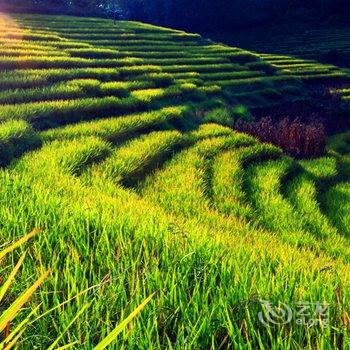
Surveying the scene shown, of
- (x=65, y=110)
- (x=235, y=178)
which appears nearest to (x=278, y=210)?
(x=235, y=178)

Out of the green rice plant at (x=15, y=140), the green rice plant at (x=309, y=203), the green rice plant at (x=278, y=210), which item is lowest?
the green rice plant at (x=309, y=203)

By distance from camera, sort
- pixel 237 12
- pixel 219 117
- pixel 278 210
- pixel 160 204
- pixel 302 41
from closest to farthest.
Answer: pixel 160 204 → pixel 278 210 → pixel 219 117 → pixel 302 41 → pixel 237 12

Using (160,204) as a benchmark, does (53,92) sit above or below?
above

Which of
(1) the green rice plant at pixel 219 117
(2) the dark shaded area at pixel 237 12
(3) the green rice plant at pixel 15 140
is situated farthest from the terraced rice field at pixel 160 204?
(2) the dark shaded area at pixel 237 12

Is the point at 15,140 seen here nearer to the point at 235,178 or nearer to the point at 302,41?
the point at 235,178

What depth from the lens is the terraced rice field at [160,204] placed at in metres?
2.30

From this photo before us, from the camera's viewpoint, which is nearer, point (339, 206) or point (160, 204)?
point (160, 204)

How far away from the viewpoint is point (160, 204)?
7.14 metres

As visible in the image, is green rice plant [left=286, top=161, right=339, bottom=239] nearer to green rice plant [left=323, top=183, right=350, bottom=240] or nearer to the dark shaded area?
green rice plant [left=323, top=183, right=350, bottom=240]

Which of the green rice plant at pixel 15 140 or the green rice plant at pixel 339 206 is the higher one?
the green rice plant at pixel 15 140

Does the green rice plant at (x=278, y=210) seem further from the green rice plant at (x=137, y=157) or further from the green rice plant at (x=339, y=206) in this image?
the green rice plant at (x=137, y=157)

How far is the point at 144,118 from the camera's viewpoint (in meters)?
Answer: 12.4

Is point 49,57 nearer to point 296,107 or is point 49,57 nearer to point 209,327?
point 296,107

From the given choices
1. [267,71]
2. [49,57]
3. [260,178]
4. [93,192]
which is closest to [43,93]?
[49,57]
